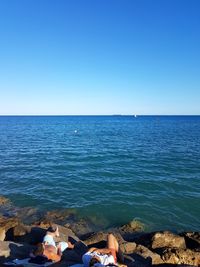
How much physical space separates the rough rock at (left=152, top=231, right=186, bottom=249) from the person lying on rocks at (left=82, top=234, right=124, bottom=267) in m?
3.74

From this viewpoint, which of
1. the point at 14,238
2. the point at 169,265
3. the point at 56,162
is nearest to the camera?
the point at 169,265

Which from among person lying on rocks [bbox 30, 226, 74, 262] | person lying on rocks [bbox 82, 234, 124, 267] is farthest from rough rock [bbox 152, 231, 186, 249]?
person lying on rocks [bbox 30, 226, 74, 262]

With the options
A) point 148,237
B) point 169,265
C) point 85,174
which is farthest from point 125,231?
point 85,174

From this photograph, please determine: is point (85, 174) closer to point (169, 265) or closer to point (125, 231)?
point (125, 231)

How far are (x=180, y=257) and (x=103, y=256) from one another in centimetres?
408

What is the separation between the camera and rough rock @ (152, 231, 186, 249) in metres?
13.2

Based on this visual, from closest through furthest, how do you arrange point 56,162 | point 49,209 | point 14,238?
point 14,238
point 49,209
point 56,162

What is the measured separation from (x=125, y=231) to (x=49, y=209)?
606 cm

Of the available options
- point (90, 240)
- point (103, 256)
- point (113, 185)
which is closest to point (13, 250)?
point (90, 240)

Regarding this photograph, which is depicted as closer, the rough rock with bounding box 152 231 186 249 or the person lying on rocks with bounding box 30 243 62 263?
the person lying on rocks with bounding box 30 243 62 263

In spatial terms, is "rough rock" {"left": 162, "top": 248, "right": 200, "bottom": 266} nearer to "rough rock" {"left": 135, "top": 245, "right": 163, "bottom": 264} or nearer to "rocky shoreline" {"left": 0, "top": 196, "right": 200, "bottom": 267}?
"rocky shoreline" {"left": 0, "top": 196, "right": 200, "bottom": 267}

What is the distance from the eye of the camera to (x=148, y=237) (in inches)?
544

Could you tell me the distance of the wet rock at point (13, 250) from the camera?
35.2 ft

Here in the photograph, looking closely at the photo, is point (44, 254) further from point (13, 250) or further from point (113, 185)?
point (113, 185)
